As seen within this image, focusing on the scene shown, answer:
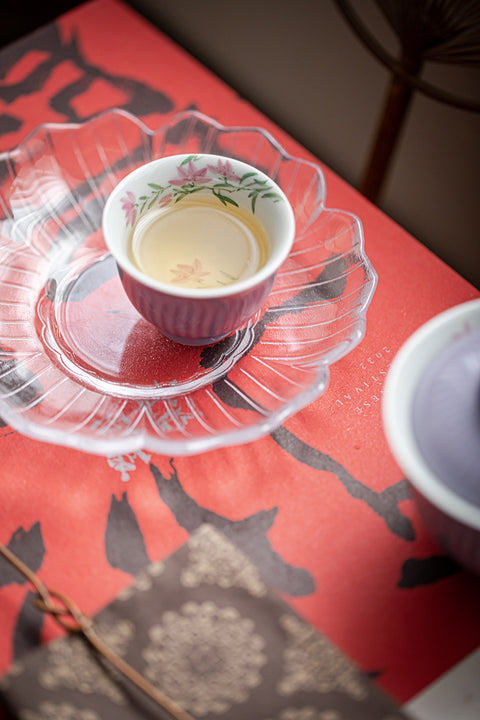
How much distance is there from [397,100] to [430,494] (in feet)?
1.82

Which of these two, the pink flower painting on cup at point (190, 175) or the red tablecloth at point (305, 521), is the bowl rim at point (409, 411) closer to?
the red tablecloth at point (305, 521)

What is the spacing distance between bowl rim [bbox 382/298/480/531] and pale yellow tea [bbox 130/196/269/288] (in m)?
0.16

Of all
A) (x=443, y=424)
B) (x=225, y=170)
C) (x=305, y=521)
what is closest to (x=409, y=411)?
(x=443, y=424)

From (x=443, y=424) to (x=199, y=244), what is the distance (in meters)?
0.26

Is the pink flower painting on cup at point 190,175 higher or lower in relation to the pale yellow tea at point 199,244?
higher

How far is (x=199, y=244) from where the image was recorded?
22.4 inches

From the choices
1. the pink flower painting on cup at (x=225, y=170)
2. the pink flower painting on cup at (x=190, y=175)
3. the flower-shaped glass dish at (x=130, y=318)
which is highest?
the pink flower painting on cup at (x=225, y=170)

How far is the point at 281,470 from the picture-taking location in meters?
0.54

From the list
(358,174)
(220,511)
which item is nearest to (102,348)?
(220,511)

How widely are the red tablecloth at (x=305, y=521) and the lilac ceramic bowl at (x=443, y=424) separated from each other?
61mm

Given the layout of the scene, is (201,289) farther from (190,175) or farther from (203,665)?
(203,665)

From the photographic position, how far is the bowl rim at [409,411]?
39 centimetres

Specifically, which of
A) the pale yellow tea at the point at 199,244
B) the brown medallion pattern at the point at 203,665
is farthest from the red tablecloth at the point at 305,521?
the pale yellow tea at the point at 199,244

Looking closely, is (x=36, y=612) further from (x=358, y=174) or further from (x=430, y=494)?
(x=358, y=174)
